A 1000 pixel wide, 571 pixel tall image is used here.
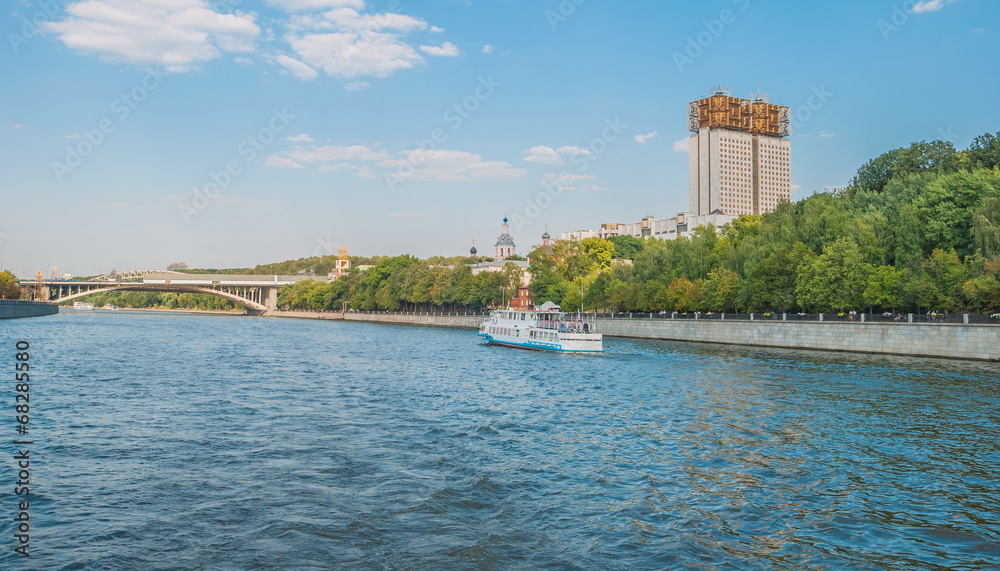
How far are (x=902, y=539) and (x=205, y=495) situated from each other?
12323 mm

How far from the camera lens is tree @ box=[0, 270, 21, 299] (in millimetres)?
117375

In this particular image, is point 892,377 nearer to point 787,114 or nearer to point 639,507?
point 639,507

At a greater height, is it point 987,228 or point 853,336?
point 987,228

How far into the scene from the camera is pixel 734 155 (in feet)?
597

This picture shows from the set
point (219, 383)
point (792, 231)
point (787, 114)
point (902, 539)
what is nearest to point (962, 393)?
point (902, 539)

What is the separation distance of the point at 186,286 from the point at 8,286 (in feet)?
124

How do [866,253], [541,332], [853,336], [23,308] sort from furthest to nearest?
1. [23,308]
2. [541,332]
3. [866,253]
4. [853,336]

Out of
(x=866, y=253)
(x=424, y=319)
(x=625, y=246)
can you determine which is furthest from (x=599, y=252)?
(x=866, y=253)

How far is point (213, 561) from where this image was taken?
10914 mm

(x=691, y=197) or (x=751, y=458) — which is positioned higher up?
(x=691, y=197)

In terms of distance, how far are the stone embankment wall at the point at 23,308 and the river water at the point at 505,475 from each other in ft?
269

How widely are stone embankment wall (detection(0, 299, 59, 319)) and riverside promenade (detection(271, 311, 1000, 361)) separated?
77391 mm

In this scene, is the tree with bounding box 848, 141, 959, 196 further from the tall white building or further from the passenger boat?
the tall white building

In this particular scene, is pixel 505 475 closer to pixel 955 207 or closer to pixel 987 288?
pixel 987 288
